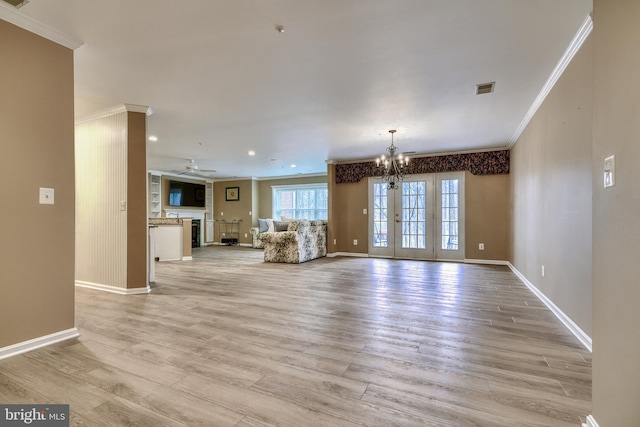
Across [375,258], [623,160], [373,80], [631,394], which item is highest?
[373,80]

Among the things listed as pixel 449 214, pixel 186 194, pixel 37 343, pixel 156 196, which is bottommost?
pixel 37 343

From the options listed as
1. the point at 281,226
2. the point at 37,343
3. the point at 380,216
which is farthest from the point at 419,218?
the point at 37,343

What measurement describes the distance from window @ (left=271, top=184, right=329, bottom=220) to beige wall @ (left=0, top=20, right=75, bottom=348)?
7.67 m

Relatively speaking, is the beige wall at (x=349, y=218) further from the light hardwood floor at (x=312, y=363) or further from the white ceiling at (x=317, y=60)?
the light hardwood floor at (x=312, y=363)

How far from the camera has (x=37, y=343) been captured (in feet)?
7.06

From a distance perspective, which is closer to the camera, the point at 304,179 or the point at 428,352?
the point at 428,352

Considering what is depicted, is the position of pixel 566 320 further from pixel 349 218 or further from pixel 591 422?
pixel 349 218

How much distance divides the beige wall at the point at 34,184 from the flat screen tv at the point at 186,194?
7437 millimetres

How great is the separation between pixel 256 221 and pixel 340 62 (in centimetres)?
849

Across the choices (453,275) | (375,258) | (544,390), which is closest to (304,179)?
(375,258)

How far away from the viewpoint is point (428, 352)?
2059 millimetres

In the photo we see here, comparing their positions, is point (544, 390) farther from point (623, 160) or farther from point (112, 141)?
point (112, 141)

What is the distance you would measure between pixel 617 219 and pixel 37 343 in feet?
11.6

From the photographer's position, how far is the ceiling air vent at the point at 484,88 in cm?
310
